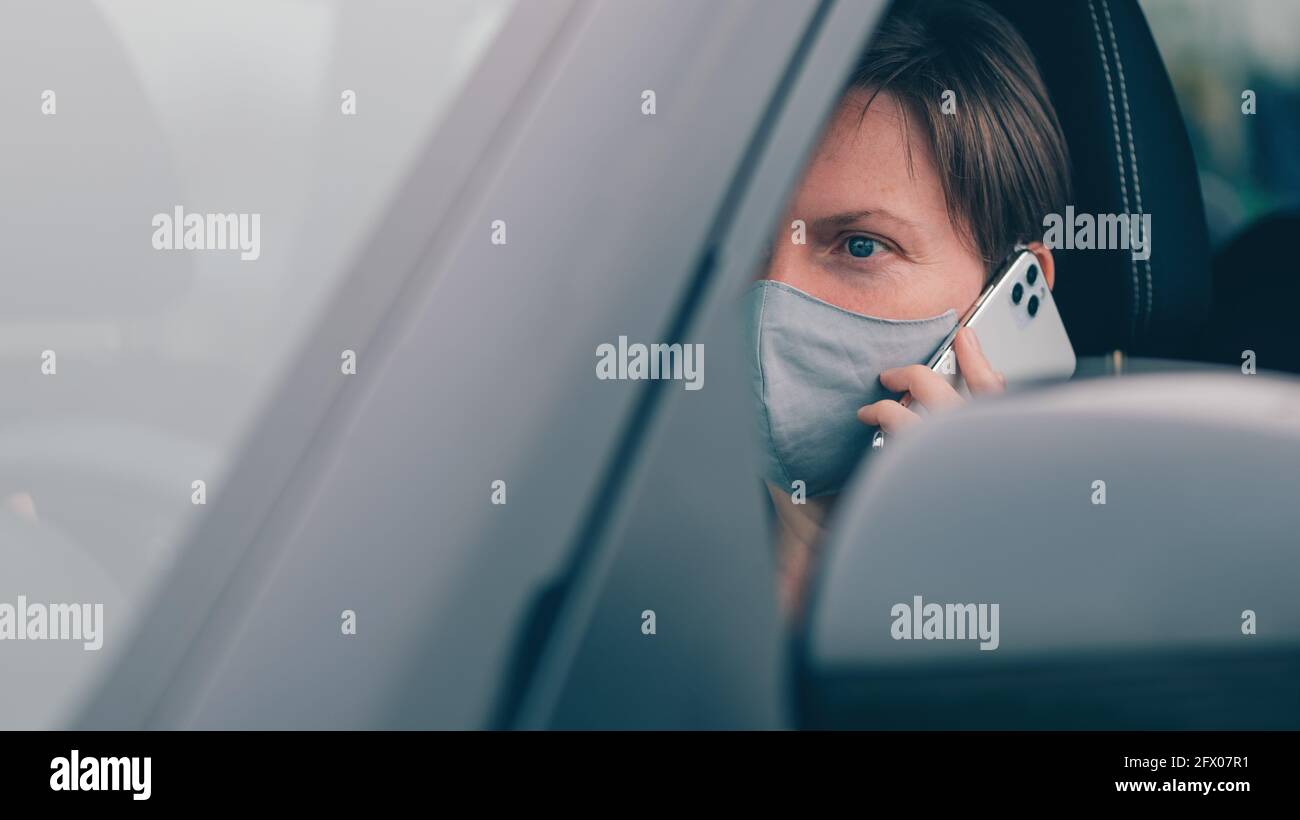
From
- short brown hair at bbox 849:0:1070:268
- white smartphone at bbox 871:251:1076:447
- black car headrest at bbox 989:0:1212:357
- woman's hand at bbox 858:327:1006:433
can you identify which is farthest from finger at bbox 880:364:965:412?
black car headrest at bbox 989:0:1212:357

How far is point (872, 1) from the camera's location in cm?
88

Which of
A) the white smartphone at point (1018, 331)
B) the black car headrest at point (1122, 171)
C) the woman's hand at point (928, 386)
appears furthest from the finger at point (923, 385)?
the black car headrest at point (1122, 171)

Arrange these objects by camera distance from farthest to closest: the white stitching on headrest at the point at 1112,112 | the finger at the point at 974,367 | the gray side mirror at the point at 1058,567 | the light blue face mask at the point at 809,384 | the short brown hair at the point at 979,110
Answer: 1. the white stitching on headrest at the point at 1112,112
2. the short brown hair at the point at 979,110
3. the finger at the point at 974,367
4. the light blue face mask at the point at 809,384
5. the gray side mirror at the point at 1058,567

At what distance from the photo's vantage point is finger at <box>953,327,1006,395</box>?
1.42m

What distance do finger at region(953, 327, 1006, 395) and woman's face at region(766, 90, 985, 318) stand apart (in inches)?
2.5

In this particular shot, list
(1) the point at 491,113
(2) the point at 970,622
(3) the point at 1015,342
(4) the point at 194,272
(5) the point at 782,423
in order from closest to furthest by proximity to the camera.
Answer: (2) the point at 970,622 < (1) the point at 491,113 < (4) the point at 194,272 < (5) the point at 782,423 < (3) the point at 1015,342

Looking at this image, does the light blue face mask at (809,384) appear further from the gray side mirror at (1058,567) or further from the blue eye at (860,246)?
the gray side mirror at (1058,567)

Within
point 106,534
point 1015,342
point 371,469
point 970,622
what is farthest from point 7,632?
point 1015,342

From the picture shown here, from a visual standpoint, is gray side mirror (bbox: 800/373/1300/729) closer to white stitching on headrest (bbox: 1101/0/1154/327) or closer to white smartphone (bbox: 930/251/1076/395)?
white smartphone (bbox: 930/251/1076/395)

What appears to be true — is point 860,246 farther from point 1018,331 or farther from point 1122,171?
point 1122,171

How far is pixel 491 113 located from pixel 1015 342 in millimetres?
949

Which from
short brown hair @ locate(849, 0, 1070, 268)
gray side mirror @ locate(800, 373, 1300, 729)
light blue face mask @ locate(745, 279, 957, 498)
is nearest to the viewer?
gray side mirror @ locate(800, 373, 1300, 729)

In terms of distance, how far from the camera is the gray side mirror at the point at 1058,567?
0.68 m
